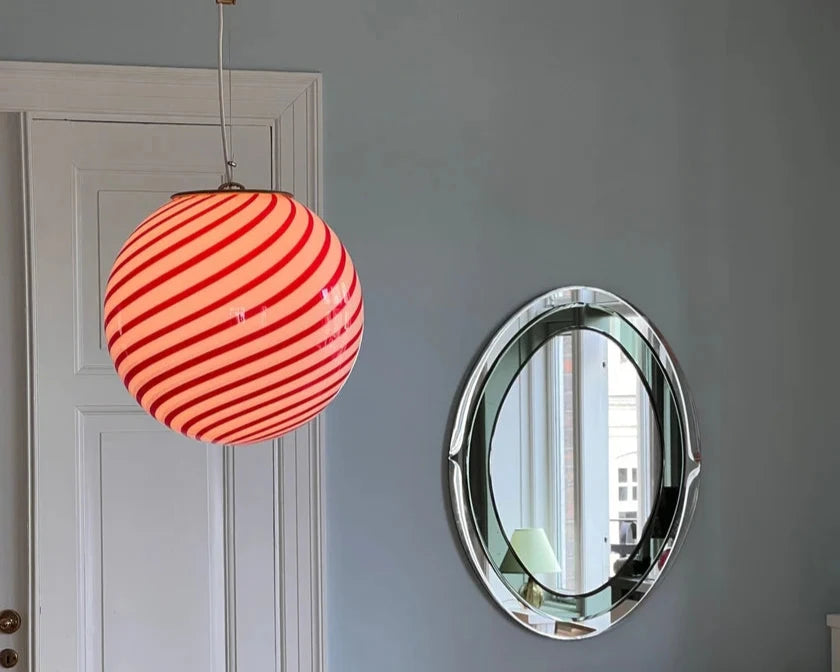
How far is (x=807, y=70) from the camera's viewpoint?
254cm

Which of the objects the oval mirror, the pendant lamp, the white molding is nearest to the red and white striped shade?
the pendant lamp

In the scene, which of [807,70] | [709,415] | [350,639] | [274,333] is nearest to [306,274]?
[274,333]

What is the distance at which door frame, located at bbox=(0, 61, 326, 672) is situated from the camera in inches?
84.7

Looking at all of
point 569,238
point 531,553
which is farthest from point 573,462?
point 569,238

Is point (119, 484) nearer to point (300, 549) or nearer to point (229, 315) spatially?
point (300, 549)

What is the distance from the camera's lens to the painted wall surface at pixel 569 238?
2.28 meters

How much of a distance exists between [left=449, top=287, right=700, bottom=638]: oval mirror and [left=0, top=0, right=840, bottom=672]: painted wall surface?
5 centimetres

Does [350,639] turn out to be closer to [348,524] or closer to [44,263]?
[348,524]

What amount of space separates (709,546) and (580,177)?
0.93 m

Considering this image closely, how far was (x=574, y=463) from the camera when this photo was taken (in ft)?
7.87

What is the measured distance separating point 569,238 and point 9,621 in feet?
4.82

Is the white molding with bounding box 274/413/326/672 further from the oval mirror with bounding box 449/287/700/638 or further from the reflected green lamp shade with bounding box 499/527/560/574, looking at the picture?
the reflected green lamp shade with bounding box 499/527/560/574

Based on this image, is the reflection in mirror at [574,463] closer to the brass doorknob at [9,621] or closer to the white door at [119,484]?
the white door at [119,484]

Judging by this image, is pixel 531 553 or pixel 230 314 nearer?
pixel 230 314
